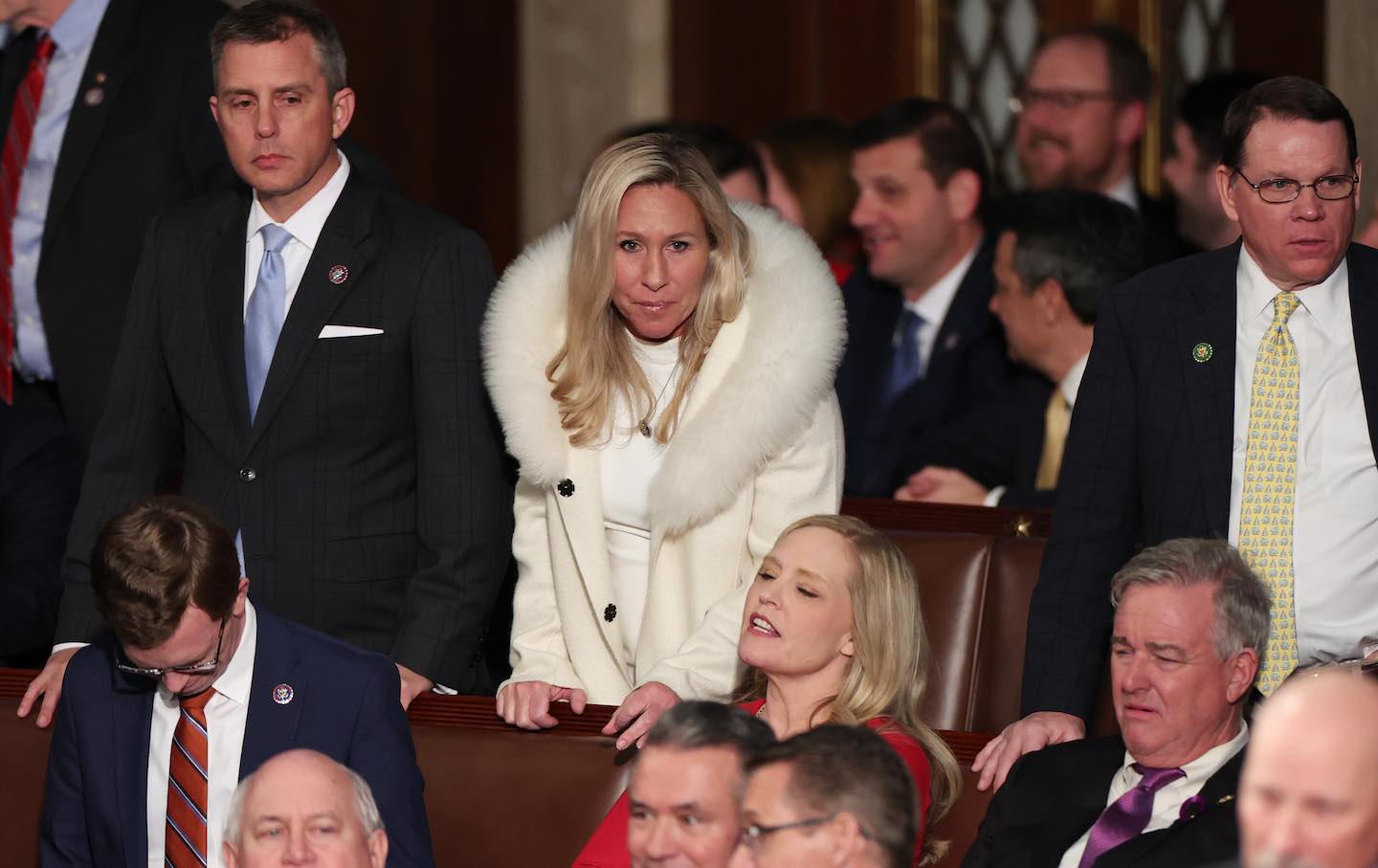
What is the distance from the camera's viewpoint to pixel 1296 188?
303 centimetres

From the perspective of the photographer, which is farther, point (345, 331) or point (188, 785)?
point (345, 331)

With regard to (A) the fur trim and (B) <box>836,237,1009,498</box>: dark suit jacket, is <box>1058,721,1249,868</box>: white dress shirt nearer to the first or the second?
(A) the fur trim

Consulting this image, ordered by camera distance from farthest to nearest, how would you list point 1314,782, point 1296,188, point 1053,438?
1. point 1053,438
2. point 1296,188
3. point 1314,782

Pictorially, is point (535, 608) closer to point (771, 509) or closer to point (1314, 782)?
point (771, 509)

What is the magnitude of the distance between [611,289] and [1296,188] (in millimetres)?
1036

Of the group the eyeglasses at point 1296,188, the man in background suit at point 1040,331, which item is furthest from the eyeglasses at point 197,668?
the man in background suit at point 1040,331

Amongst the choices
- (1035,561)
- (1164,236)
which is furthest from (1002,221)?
(1035,561)

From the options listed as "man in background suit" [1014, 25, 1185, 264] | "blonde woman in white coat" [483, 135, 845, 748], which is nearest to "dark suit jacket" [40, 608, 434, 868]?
"blonde woman in white coat" [483, 135, 845, 748]

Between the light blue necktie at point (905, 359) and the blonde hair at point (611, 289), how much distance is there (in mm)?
1559

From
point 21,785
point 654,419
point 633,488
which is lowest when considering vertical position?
point 21,785

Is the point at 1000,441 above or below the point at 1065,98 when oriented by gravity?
below

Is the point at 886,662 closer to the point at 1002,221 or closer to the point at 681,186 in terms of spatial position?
the point at 681,186

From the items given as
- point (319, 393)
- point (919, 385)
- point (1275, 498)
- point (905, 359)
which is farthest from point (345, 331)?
point (905, 359)

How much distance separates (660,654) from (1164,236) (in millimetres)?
2208
